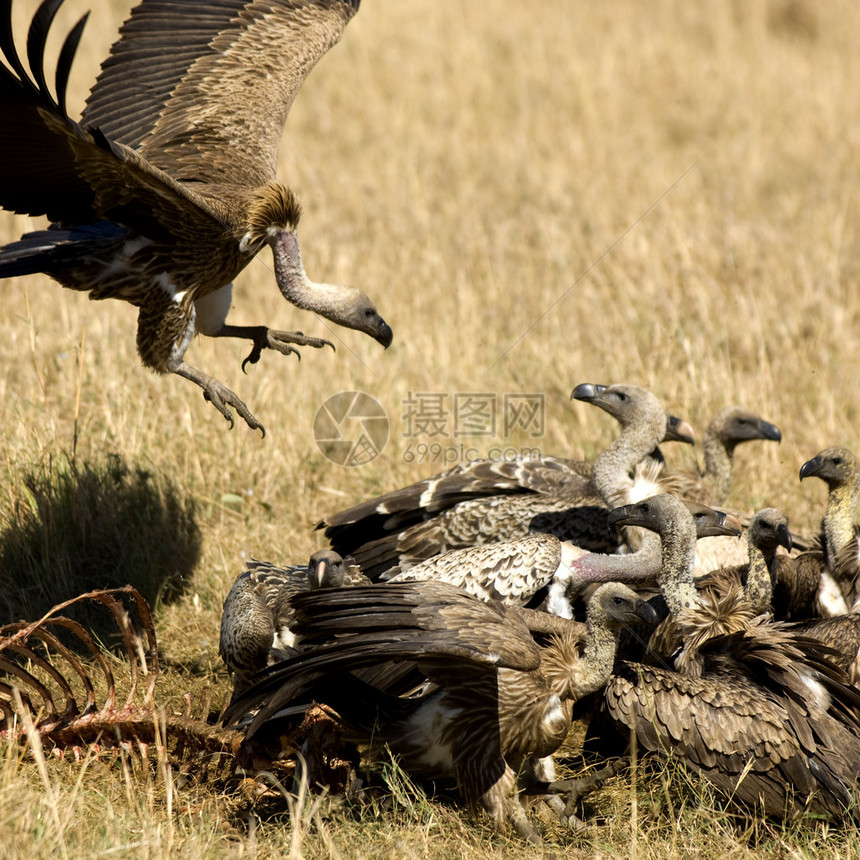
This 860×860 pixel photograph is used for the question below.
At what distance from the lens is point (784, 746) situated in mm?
3982

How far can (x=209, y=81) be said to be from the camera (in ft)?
19.6

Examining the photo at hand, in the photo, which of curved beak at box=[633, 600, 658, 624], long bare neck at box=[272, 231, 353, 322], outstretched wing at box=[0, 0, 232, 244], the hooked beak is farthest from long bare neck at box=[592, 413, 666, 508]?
outstretched wing at box=[0, 0, 232, 244]

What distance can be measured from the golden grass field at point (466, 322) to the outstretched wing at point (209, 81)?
1105 millimetres

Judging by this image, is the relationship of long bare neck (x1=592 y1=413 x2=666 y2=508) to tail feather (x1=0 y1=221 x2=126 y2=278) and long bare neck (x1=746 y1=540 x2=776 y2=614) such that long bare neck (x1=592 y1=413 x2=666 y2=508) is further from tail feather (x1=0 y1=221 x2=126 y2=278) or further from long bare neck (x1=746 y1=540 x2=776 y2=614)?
tail feather (x1=0 y1=221 x2=126 y2=278)

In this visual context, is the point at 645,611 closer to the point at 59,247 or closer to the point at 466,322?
the point at 59,247

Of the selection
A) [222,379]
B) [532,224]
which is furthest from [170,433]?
[532,224]

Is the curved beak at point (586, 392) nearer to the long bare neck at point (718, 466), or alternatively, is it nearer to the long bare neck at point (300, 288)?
the long bare neck at point (718, 466)

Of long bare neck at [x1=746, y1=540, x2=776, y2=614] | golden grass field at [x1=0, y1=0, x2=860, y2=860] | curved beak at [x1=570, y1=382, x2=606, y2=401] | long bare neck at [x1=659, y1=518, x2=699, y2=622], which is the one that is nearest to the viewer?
golden grass field at [x1=0, y1=0, x2=860, y2=860]

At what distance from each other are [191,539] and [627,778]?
107 inches

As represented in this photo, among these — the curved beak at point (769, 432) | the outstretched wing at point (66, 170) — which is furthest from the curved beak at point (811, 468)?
the outstretched wing at point (66, 170)

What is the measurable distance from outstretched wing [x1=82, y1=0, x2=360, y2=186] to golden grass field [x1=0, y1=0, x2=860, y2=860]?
1.11 meters

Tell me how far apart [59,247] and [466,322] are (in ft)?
12.6

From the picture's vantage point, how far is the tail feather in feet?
15.8

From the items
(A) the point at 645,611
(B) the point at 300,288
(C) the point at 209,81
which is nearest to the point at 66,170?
(B) the point at 300,288
